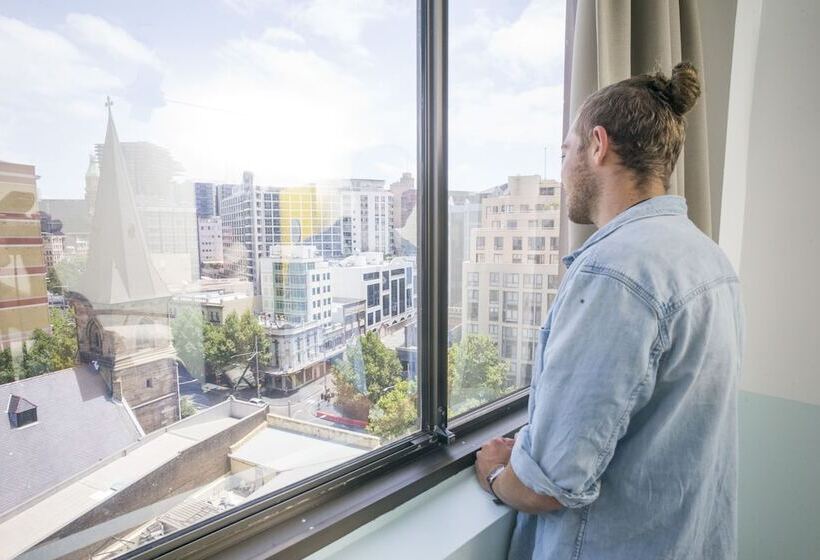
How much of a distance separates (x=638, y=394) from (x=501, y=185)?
0.92 metres

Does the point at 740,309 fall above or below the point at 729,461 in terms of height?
above

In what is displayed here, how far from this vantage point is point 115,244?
723 mm

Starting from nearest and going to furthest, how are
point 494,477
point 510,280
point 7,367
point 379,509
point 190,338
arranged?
1. point 7,367
2. point 190,338
3. point 379,509
4. point 494,477
5. point 510,280

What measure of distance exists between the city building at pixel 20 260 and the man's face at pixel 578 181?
967 mm

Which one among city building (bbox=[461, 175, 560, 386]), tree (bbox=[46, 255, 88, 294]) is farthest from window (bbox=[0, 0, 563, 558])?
city building (bbox=[461, 175, 560, 386])

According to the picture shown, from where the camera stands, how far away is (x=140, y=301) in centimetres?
76

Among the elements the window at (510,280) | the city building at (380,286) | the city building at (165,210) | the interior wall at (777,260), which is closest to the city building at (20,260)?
the city building at (165,210)

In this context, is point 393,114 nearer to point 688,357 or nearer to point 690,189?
point 688,357

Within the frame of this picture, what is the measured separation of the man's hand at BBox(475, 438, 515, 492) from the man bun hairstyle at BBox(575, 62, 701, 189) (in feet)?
2.34

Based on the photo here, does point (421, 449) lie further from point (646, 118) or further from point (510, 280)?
point (646, 118)

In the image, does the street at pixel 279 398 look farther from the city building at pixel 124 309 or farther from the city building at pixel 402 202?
the city building at pixel 402 202

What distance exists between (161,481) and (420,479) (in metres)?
0.53

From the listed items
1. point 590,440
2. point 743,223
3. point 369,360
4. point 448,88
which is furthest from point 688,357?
point 743,223

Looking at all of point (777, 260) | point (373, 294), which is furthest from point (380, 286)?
point (777, 260)
